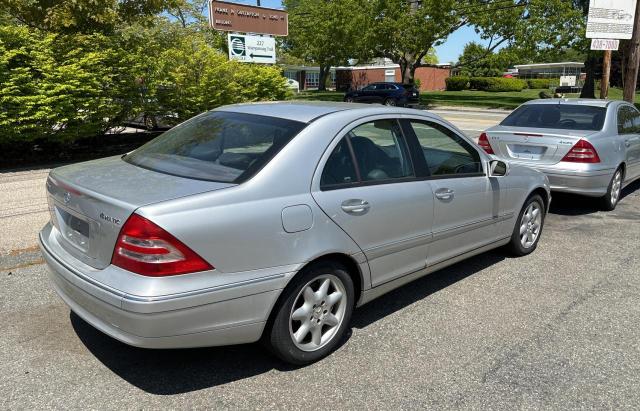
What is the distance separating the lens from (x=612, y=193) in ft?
23.9

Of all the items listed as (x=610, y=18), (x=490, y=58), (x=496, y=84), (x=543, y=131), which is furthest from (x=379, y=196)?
(x=496, y=84)

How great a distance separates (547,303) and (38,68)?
8.47 m

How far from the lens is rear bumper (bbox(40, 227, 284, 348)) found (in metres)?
2.66

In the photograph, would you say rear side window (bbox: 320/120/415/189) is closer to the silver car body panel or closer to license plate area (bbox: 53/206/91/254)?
license plate area (bbox: 53/206/91/254)

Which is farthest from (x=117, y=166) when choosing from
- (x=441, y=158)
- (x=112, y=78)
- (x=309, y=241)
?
(x=112, y=78)

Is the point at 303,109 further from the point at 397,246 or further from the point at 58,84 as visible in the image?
the point at 58,84

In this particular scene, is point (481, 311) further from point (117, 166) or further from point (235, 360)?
point (117, 166)

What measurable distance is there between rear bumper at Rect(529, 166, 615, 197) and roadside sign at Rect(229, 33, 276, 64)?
1003 cm

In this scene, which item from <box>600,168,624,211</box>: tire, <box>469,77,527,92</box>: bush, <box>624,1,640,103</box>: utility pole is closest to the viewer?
<box>600,168,624,211</box>: tire

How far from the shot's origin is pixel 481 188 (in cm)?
446

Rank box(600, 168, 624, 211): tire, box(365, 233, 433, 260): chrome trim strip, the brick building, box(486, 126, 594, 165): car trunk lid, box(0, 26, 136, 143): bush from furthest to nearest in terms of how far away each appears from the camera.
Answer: the brick building, box(0, 26, 136, 143): bush, box(600, 168, 624, 211): tire, box(486, 126, 594, 165): car trunk lid, box(365, 233, 433, 260): chrome trim strip

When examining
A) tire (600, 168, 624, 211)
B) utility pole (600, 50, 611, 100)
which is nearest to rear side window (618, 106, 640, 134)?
tire (600, 168, 624, 211)

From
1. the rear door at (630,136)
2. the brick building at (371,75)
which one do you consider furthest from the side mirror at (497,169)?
the brick building at (371,75)

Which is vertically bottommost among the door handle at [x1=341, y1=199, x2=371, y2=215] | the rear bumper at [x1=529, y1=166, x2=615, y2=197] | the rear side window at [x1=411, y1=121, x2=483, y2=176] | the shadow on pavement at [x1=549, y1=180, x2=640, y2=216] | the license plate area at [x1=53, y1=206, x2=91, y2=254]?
the shadow on pavement at [x1=549, y1=180, x2=640, y2=216]
